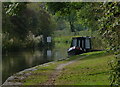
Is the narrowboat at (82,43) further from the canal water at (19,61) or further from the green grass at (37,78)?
the green grass at (37,78)

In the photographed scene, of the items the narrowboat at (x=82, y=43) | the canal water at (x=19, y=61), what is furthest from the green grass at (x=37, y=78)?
the narrowboat at (x=82, y=43)

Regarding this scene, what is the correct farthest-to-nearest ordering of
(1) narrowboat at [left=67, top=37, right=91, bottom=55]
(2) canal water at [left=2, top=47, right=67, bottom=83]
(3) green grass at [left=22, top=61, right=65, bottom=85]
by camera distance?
(1) narrowboat at [left=67, top=37, right=91, bottom=55]
(2) canal water at [left=2, top=47, right=67, bottom=83]
(3) green grass at [left=22, top=61, right=65, bottom=85]

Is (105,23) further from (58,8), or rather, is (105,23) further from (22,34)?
(22,34)

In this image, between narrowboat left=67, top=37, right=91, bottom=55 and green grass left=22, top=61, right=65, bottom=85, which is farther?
narrowboat left=67, top=37, right=91, bottom=55

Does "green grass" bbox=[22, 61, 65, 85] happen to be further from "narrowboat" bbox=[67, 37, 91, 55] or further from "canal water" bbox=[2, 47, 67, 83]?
"narrowboat" bbox=[67, 37, 91, 55]

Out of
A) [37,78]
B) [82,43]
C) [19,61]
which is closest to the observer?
A: [37,78]

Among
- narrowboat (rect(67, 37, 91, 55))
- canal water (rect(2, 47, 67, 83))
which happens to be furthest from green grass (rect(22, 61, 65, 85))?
narrowboat (rect(67, 37, 91, 55))

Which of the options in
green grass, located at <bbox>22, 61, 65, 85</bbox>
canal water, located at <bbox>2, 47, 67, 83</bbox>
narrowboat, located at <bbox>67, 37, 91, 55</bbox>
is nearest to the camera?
green grass, located at <bbox>22, 61, 65, 85</bbox>

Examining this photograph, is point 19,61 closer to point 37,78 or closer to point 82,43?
point 82,43

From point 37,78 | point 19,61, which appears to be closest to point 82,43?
point 19,61

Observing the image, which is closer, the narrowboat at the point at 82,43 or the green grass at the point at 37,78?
the green grass at the point at 37,78

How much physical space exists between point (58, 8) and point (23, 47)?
31111 millimetres

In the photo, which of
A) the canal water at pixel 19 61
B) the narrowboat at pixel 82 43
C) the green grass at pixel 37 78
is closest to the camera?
the green grass at pixel 37 78

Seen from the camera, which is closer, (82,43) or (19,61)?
(19,61)
